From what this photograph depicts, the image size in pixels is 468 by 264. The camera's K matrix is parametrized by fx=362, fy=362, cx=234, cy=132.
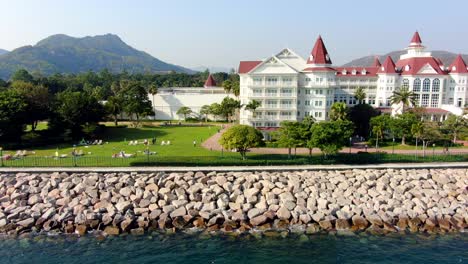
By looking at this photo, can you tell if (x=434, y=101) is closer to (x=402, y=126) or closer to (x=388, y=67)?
(x=388, y=67)

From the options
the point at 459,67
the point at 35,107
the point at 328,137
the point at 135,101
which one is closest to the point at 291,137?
the point at 328,137

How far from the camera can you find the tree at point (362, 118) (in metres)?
53.7

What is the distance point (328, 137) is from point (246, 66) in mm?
24831

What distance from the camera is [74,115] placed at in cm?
5028

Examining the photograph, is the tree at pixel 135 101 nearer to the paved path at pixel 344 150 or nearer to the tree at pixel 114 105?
the tree at pixel 114 105

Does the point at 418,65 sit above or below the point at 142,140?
above

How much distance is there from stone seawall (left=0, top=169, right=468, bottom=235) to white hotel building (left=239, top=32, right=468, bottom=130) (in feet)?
70.2

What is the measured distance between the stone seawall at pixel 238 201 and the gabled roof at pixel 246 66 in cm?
2639

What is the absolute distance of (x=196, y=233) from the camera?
25828 mm

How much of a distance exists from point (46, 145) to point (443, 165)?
46595mm

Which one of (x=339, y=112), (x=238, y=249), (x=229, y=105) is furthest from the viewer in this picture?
(x=229, y=105)

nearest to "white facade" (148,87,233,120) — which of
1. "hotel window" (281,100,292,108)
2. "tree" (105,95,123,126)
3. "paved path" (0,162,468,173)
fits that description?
"tree" (105,95,123,126)

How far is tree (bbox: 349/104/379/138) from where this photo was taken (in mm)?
53653

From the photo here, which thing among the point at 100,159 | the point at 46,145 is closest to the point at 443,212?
the point at 100,159
